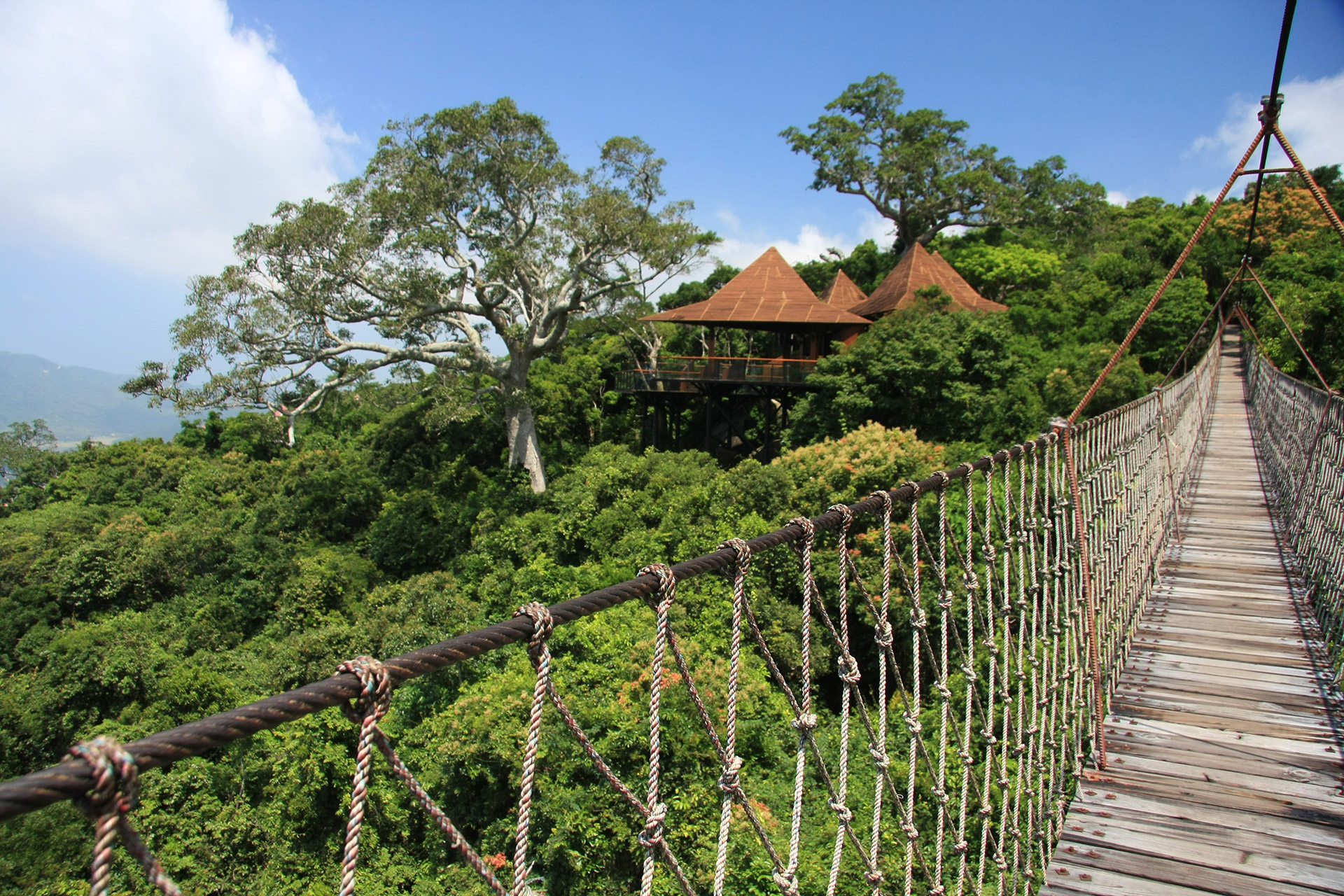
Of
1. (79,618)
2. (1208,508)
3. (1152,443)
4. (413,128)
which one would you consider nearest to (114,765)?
(1152,443)

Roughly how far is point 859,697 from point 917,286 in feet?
46.0

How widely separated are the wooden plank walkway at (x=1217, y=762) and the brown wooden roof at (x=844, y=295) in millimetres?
13573

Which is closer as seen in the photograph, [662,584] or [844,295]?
[662,584]

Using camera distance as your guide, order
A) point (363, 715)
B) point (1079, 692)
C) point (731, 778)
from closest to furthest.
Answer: point (363, 715) < point (731, 778) < point (1079, 692)

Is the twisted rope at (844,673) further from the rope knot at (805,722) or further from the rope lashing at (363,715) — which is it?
the rope lashing at (363,715)

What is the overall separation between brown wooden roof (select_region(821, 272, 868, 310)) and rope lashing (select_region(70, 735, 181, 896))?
1669 centimetres

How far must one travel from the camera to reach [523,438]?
43.5ft

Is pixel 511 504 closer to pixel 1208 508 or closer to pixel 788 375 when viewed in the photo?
pixel 788 375

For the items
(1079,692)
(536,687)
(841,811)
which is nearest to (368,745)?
(536,687)

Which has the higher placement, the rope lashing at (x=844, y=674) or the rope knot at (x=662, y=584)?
the rope knot at (x=662, y=584)

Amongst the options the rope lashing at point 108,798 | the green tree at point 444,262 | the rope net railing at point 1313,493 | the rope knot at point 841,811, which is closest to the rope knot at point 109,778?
the rope lashing at point 108,798

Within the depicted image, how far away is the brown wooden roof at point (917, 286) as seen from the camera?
46.6ft

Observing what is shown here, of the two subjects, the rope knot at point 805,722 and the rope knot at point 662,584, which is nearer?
the rope knot at point 662,584

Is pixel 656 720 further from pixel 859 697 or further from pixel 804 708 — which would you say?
pixel 859 697
